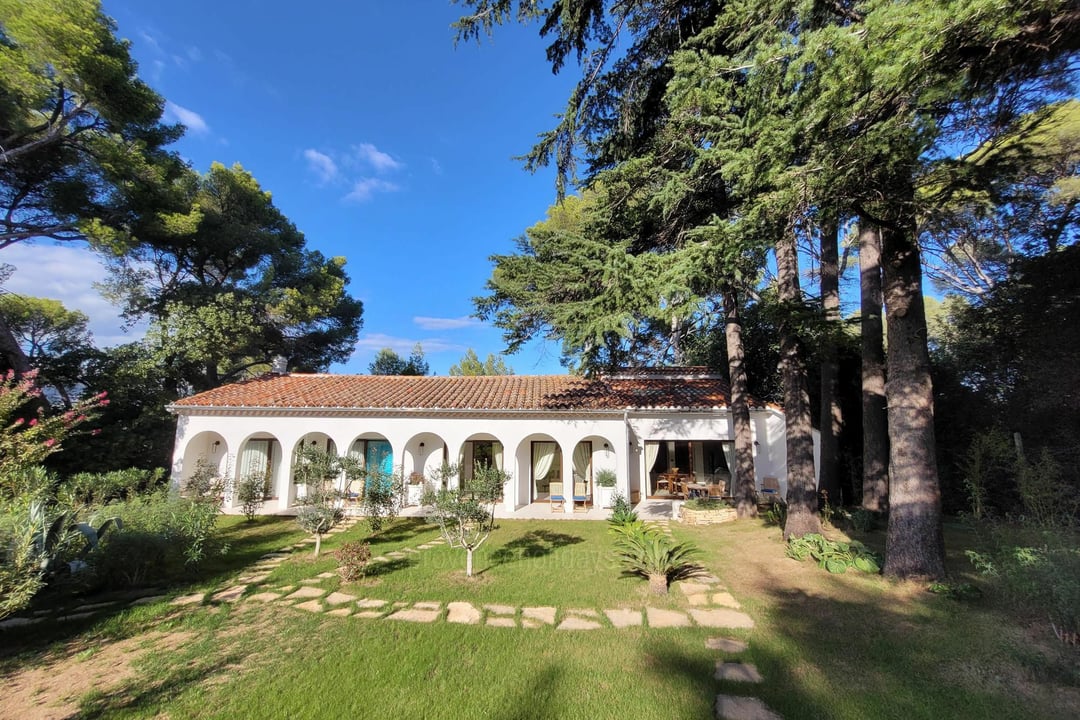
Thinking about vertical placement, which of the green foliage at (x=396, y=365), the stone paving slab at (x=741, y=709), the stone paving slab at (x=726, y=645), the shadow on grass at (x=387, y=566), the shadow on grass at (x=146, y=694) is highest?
the green foliage at (x=396, y=365)

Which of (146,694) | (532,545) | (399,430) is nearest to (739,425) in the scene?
(532,545)

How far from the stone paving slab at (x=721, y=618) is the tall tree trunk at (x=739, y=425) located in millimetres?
6907

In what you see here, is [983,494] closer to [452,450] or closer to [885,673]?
[885,673]

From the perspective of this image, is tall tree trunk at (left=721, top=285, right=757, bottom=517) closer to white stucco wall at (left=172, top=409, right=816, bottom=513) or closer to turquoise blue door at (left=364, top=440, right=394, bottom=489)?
white stucco wall at (left=172, top=409, right=816, bottom=513)

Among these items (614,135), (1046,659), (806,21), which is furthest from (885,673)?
(614,135)

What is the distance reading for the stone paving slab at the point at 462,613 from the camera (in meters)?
5.48

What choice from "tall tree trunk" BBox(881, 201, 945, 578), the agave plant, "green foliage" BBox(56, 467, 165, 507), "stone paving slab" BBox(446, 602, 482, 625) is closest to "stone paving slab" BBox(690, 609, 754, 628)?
the agave plant

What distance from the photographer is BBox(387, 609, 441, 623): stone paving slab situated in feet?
18.1

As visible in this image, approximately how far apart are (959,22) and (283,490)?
696 inches

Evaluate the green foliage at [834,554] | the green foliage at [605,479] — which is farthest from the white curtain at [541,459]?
the green foliage at [834,554]

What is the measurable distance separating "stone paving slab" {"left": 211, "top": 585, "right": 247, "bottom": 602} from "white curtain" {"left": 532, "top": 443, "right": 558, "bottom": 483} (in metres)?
10.6

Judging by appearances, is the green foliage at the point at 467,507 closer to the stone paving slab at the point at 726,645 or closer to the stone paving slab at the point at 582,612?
the stone paving slab at the point at 582,612

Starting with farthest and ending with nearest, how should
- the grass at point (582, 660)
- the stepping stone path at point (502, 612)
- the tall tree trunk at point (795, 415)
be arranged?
the tall tree trunk at point (795, 415) → the stepping stone path at point (502, 612) → the grass at point (582, 660)

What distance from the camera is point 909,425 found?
6.43 m
